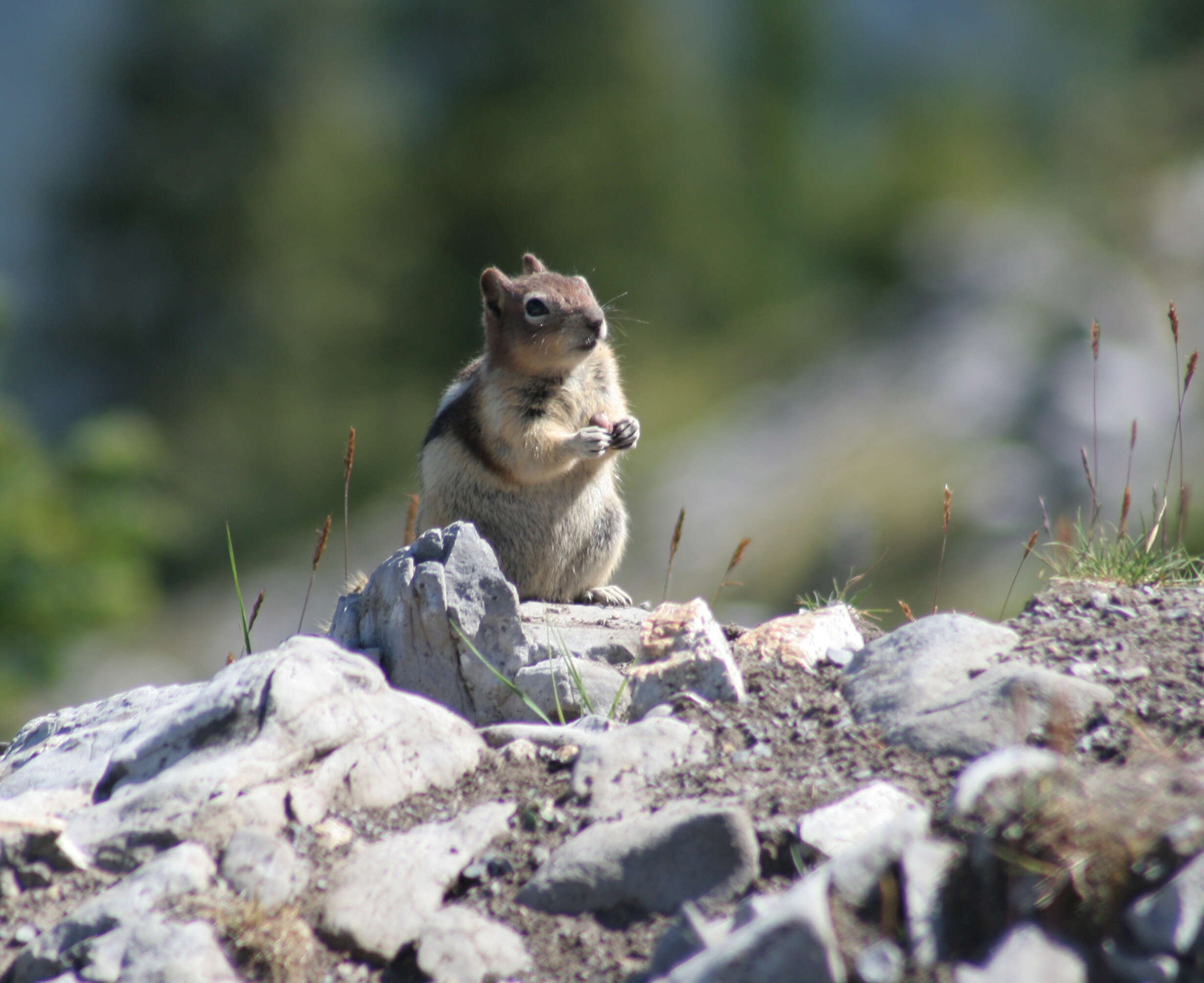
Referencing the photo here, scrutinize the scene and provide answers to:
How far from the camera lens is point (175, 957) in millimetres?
3125

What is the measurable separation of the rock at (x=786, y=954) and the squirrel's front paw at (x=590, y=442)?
357cm

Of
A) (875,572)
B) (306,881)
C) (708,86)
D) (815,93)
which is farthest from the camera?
(815,93)

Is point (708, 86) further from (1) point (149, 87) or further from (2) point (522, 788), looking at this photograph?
(2) point (522, 788)

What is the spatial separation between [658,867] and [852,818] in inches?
21.0

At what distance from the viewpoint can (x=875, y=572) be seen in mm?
16984

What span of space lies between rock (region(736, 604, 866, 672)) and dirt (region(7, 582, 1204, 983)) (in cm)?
9

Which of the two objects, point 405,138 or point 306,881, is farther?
point 405,138

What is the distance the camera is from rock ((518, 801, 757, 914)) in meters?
3.29

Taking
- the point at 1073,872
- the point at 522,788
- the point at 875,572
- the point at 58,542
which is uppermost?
the point at 1073,872

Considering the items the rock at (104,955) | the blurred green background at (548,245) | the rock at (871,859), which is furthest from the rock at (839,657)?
the blurred green background at (548,245)

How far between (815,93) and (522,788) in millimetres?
54723

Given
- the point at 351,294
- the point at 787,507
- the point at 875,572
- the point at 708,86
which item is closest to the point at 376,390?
the point at 351,294

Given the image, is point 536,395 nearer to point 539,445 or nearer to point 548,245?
point 539,445

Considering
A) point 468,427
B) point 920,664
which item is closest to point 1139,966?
point 920,664
